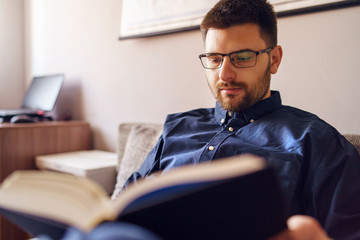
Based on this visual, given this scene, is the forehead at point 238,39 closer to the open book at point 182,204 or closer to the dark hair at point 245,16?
the dark hair at point 245,16

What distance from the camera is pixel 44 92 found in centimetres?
225

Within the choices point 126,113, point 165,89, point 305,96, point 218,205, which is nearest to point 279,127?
point 305,96

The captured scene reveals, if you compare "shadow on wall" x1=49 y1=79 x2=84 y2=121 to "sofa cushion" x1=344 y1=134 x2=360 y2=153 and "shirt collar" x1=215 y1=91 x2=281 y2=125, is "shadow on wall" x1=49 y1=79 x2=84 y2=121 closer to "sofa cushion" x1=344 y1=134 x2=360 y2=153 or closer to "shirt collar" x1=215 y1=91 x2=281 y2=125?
"shirt collar" x1=215 y1=91 x2=281 y2=125

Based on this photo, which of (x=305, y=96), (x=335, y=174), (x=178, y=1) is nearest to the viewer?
(x=335, y=174)

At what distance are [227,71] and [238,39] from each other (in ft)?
0.37

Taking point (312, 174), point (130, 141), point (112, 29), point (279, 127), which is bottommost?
point (130, 141)

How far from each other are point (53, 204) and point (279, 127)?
688 millimetres

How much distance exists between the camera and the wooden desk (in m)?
1.66

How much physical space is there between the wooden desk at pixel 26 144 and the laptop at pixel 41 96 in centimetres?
31

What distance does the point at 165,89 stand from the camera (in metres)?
1.69

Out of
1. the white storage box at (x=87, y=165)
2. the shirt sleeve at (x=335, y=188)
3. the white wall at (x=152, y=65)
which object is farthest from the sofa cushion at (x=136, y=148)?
the shirt sleeve at (x=335, y=188)

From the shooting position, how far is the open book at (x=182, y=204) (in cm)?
30

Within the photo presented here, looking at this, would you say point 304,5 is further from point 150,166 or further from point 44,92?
point 44,92

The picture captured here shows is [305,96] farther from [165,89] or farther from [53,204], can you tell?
[53,204]
